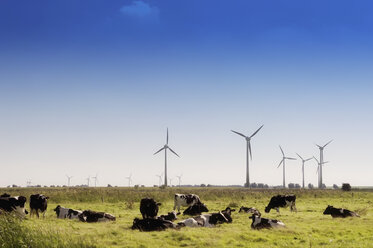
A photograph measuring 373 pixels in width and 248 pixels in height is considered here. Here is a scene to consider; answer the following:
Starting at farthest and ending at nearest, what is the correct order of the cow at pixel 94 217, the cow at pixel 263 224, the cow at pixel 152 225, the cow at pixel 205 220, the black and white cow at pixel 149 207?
the cow at pixel 94 217 < the black and white cow at pixel 149 207 < the cow at pixel 205 220 < the cow at pixel 263 224 < the cow at pixel 152 225

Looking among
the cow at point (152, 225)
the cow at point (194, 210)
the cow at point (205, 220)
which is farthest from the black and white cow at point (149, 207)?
the cow at point (194, 210)

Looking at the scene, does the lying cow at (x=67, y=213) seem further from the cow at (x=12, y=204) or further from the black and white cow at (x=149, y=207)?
the black and white cow at (x=149, y=207)

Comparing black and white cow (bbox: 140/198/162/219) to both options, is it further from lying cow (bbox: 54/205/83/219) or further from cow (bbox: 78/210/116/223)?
lying cow (bbox: 54/205/83/219)

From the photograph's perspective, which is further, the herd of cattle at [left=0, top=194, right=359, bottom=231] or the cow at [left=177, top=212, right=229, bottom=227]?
the cow at [left=177, top=212, right=229, bottom=227]

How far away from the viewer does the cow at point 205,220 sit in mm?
20042

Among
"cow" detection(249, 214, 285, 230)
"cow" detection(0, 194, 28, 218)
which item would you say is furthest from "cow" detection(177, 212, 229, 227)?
"cow" detection(0, 194, 28, 218)

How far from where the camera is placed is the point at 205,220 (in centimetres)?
2083

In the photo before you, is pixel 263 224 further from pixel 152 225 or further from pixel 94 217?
pixel 94 217

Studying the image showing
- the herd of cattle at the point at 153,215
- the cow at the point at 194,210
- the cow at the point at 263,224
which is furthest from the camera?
the cow at the point at 194,210

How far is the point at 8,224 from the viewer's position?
1486 cm

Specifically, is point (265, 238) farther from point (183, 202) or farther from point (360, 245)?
point (183, 202)

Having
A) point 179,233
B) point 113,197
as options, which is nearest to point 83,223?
point 179,233

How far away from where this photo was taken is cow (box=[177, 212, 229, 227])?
20.0 m

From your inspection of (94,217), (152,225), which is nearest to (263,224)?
(152,225)
